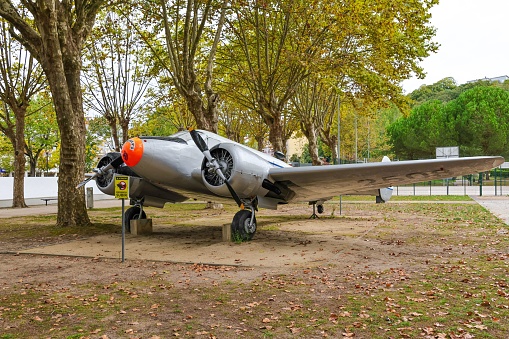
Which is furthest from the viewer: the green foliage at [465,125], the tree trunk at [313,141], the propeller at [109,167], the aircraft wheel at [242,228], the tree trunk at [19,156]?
the green foliage at [465,125]

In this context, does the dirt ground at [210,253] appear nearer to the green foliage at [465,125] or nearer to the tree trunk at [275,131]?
the tree trunk at [275,131]

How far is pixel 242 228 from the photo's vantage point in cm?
1260

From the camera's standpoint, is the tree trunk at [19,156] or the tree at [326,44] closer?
the tree at [326,44]

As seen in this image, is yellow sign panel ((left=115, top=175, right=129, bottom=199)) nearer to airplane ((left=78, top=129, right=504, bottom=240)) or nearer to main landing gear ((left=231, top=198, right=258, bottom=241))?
airplane ((left=78, top=129, right=504, bottom=240))

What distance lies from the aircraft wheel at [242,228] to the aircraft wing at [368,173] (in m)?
1.32

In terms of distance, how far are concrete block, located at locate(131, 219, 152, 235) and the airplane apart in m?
1.56

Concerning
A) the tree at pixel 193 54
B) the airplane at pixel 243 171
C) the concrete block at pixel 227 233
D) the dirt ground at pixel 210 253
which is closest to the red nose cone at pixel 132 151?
the airplane at pixel 243 171

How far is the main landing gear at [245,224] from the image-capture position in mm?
12586

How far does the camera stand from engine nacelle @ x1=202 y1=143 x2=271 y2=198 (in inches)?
457

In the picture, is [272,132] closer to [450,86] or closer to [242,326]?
[242,326]

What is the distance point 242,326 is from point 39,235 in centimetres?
1121

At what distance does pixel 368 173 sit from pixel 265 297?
5.92 metres

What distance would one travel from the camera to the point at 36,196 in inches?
1652

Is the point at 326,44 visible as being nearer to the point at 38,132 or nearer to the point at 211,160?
the point at 211,160
